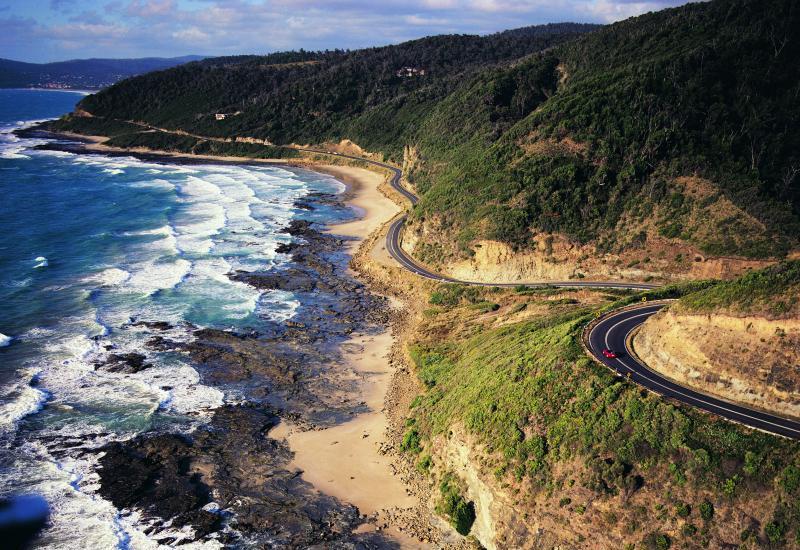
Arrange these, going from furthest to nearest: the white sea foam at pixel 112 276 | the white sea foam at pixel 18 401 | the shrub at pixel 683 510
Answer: the white sea foam at pixel 112 276 < the white sea foam at pixel 18 401 < the shrub at pixel 683 510

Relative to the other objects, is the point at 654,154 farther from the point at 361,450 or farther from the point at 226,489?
the point at 226,489

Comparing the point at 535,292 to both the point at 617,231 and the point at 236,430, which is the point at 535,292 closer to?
the point at 617,231

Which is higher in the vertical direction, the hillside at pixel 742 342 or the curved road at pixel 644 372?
the hillside at pixel 742 342

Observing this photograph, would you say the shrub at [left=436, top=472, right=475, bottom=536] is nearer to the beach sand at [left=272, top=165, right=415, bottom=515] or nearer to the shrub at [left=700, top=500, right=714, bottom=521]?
the beach sand at [left=272, top=165, right=415, bottom=515]

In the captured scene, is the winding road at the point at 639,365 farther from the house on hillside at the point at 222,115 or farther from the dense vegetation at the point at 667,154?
the house on hillside at the point at 222,115

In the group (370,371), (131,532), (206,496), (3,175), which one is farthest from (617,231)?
(3,175)

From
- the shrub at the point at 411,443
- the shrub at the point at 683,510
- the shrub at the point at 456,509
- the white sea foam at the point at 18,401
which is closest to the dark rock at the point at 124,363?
the white sea foam at the point at 18,401
